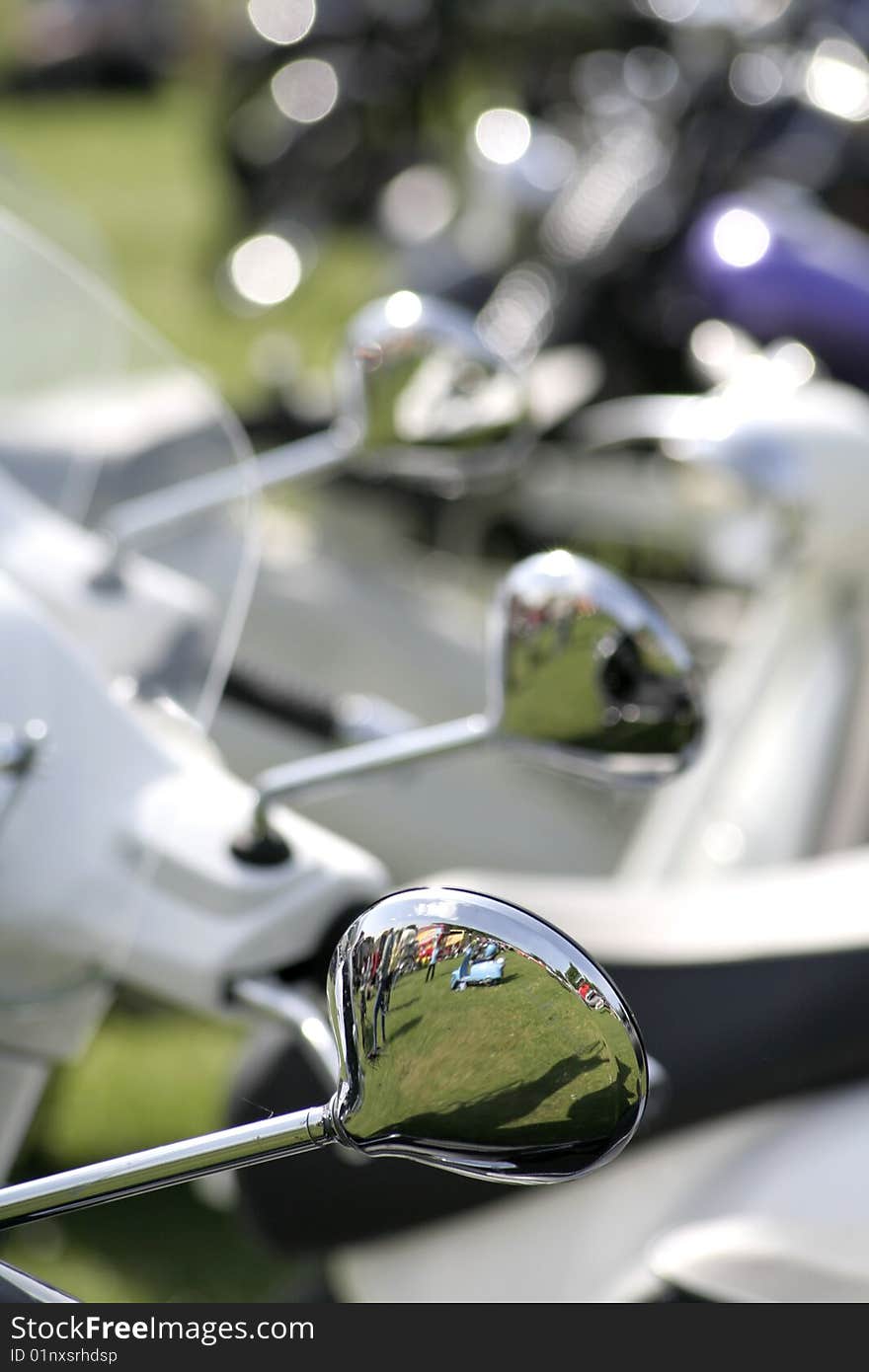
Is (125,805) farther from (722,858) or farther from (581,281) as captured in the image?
(581,281)

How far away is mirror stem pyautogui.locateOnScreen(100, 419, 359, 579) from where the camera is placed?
1.02 metres

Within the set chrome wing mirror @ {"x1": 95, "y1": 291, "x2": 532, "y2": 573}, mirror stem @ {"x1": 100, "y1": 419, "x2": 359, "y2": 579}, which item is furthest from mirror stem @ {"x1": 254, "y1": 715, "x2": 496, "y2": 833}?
chrome wing mirror @ {"x1": 95, "y1": 291, "x2": 532, "y2": 573}

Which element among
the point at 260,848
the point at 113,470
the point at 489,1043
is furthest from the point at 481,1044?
the point at 113,470

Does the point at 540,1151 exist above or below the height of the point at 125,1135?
below

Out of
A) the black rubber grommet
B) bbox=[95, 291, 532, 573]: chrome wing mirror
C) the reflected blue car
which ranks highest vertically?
bbox=[95, 291, 532, 573]: chrome wing mirror

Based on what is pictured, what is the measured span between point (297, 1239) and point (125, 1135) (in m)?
0.97

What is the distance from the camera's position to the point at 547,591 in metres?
0.89

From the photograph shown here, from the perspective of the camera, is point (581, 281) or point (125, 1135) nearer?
point (125, 1135)

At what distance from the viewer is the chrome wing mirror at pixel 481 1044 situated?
58cm

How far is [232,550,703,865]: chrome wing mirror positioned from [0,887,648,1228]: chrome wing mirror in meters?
0.27

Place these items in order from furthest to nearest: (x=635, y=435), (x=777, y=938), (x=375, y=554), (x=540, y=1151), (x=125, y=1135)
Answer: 1. (x=375, y=554)
2. (x=125, y=1135)
3. (x=635, y=435)
4. (x=777, y=938)
5. (x=540, y=1151)

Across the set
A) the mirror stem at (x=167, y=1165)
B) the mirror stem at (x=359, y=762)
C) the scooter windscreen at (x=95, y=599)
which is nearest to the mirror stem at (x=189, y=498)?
the scooter windscreen at (x=95, y=599)

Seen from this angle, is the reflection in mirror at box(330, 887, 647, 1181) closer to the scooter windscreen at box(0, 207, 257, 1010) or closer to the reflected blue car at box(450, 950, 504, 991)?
the reflected blue car at box(450, 950, 504, 991)

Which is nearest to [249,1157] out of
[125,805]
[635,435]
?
[125,805]
